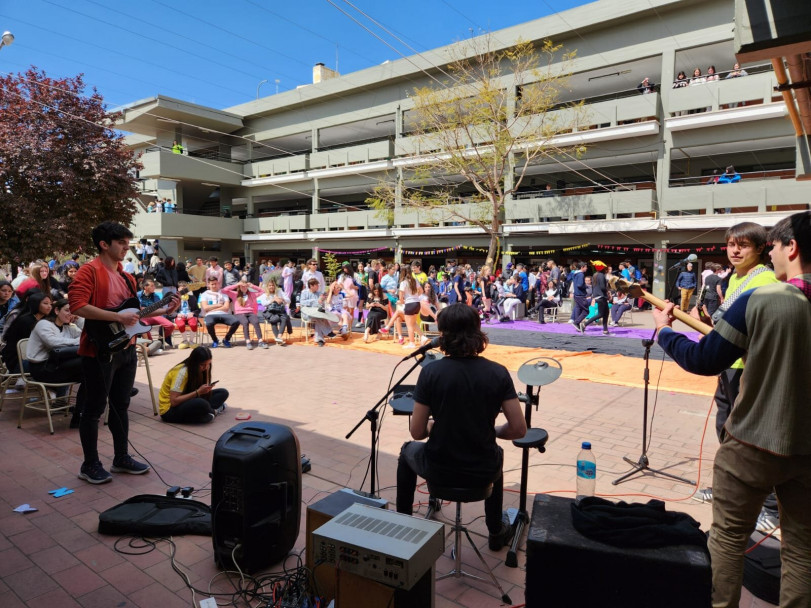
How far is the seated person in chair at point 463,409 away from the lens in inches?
101

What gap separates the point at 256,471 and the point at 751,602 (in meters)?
2.73

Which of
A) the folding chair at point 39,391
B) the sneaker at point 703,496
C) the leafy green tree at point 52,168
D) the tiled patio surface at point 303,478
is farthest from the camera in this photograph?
the leafy green tree at point 52,168

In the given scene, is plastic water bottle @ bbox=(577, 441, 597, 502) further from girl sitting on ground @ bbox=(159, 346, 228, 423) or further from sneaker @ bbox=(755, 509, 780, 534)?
girl sitting on ground @ bbox=(159, 346, 228, 423)

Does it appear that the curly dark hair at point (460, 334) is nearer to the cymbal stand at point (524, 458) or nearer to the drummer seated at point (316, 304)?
the cymbal stand at point (524, 458)

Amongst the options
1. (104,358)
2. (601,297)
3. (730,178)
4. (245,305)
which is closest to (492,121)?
(730,178)

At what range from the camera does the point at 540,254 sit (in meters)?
23.9

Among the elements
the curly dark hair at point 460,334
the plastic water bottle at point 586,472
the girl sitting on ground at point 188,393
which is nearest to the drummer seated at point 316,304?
the girl sitting on ground at point 188,393

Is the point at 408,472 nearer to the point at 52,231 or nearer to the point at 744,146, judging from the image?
the point at 52,231

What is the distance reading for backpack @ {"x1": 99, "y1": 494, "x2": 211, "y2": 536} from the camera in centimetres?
312

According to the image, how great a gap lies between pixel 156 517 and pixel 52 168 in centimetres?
1485

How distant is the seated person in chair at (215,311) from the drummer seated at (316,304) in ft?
5.16

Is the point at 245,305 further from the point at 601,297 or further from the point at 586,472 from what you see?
the point at 586,472

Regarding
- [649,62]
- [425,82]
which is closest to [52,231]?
[425,82]

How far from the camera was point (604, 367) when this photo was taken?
8.65m
